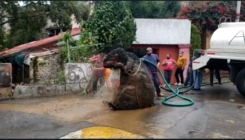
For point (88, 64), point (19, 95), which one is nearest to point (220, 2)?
point (88, 64)

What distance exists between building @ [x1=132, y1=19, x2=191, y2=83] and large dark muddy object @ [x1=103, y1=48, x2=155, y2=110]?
6.03 metres

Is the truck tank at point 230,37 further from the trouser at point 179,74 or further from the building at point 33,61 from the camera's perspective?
the building at point 33,61

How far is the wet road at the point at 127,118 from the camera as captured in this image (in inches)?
211

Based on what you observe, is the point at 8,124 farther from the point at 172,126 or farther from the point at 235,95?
the point at 235,95

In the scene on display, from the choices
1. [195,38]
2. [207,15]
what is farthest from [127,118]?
[207,15]

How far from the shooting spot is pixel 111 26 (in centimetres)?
1131

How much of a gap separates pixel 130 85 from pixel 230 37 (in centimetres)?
395

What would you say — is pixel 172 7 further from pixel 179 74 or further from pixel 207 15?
pixel 179 74

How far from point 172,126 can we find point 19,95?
5.87 m

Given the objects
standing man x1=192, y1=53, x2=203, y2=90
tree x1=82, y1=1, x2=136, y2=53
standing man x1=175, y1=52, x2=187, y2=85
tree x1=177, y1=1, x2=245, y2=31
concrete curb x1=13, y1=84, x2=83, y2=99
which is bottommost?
concrete curb x1=13, y1=84, x2=83, y2=99

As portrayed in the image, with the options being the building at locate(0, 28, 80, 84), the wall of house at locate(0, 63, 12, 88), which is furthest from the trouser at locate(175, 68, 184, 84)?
the wall of house at locate(0, 63, 12, 88)

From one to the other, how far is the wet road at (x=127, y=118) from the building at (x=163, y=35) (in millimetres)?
5040

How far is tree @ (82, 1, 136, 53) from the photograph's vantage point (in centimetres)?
1124

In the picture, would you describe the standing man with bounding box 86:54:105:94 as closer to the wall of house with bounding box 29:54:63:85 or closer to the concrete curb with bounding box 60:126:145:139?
the wall of house with bounding box 29:54:63:85
